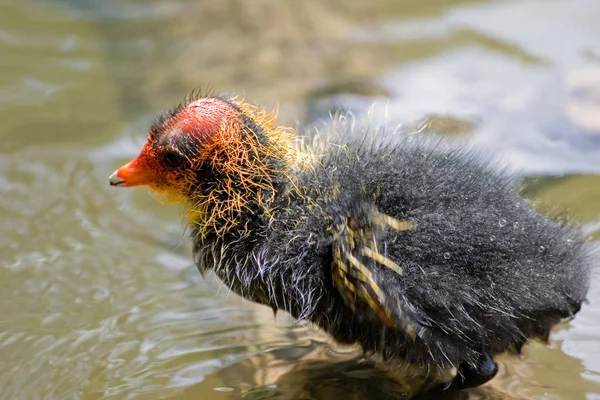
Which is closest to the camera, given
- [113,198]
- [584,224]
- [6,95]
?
[584,224]

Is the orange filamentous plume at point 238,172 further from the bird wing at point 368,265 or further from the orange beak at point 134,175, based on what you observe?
the bird wing at point 368,265

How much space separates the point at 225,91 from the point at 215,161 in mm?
1535

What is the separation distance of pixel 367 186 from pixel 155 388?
0.86 meters

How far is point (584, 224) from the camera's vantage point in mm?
2777

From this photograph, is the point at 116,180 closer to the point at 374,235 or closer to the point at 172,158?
the point at 172,158

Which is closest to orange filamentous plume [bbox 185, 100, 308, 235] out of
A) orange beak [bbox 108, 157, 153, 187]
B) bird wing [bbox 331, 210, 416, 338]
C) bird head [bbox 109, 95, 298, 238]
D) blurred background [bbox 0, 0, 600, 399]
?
bird head [bbox 109, 95, 298, 238]

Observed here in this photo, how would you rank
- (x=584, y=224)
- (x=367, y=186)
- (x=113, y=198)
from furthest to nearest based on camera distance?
(x=113, y=198) < (x=584, y=224) < (x=367, y=186)

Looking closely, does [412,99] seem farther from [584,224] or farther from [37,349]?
[37,349]

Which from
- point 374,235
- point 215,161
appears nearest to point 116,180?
point 215,161

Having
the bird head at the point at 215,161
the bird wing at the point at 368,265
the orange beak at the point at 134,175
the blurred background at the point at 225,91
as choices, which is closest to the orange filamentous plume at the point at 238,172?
the bird head at the point at 215,161

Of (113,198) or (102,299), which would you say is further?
(113,198)

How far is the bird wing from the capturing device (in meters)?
1.84

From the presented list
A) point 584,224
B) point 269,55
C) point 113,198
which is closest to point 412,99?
point 269,55

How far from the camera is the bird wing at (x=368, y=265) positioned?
1.84m
